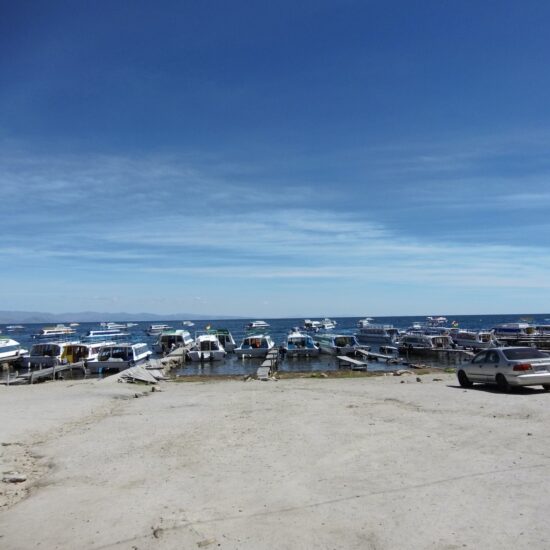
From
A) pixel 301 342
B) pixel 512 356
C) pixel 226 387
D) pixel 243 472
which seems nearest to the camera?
pixel 243 472

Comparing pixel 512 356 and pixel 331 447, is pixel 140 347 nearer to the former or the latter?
pixel 512 356

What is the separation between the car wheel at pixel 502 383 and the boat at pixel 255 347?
1337 inches

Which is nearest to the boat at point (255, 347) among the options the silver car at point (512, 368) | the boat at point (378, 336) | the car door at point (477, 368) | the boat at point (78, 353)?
the boat at point (78, 353)

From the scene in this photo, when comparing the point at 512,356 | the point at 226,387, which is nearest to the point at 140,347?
the point at 226,387

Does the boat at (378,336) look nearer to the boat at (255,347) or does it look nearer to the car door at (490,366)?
the boat at (255,347)

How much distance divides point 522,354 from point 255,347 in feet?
120

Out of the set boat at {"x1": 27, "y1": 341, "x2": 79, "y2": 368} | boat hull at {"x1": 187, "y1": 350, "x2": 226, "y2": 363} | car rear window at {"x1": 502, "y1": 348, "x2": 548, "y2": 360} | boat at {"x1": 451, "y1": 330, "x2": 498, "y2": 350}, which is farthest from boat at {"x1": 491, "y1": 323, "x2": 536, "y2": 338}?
boat at {"x1": 27, "y1": 341, "x2": 79, "y2": 368}

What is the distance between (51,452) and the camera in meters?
11.1

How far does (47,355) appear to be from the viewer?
150ft

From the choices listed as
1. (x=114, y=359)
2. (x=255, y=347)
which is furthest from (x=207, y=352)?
(x=114, y=359)

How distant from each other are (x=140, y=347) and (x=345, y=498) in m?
44.4

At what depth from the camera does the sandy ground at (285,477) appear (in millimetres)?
6281

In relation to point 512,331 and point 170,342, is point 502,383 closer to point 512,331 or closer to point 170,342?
point 170,342

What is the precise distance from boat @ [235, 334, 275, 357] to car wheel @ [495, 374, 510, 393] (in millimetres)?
33957
